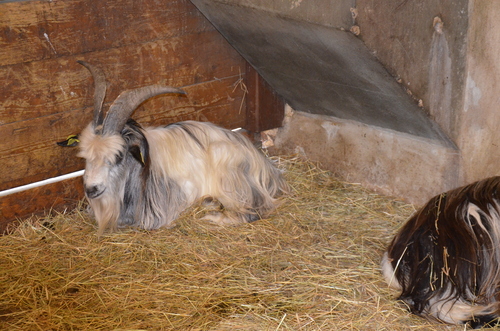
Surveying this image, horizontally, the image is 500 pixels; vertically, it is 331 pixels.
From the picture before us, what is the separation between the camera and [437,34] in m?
3.52

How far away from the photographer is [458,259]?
311 centimetres

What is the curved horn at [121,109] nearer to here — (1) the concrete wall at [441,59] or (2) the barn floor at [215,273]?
(2) the barn floor at [215,273]

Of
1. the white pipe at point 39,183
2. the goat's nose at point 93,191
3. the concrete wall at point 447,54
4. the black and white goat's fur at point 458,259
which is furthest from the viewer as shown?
the white pipe at point 39,183

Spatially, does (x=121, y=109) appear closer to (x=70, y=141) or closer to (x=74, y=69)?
(x=70, y=141)

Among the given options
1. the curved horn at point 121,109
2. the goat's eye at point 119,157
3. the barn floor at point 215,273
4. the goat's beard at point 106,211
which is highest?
the curved horn at point 121,109

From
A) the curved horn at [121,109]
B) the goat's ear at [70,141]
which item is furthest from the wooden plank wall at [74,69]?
the curved horn at [121,109]

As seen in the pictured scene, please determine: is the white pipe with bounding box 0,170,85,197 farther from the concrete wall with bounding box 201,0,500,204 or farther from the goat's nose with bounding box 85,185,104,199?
the concrete wall with bounding box 201,0,500,204

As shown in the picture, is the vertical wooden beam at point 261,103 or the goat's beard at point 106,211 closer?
the goat's beard at point 106,211

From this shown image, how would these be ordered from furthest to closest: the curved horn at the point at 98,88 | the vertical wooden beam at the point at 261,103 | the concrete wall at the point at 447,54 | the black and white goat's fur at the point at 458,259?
the vertical wooden beam at the point at 261,103 → the curved horn at the point at 98,88 → the concrete wall at the point at 447,54 → the black and white goat's fur at the point at 458,259

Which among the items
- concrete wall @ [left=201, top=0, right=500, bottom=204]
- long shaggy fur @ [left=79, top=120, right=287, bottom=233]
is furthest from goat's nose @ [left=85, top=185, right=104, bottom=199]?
concrete wall @ [left=201, top=0, right=500, bottom=204]

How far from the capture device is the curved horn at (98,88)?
4273mm

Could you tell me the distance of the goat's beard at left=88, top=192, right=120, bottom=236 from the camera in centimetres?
430

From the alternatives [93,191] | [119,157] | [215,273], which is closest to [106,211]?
[93,191]

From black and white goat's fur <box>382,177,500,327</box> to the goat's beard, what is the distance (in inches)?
79.7
